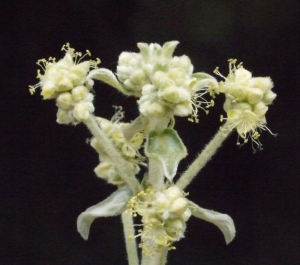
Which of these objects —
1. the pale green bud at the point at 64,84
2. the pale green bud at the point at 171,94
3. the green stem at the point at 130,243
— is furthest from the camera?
the green stem at the point at 130,243

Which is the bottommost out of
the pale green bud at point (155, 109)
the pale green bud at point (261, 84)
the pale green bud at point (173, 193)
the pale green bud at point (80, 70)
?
the pale green bud at point (173, 193)

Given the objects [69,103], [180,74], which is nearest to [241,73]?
[180,74]

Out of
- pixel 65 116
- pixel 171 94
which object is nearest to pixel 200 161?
pixel 171 94

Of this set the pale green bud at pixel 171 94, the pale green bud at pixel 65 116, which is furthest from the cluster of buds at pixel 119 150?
the pale green bud at pixel 171 94

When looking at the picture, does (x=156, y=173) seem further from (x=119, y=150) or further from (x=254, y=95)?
(x=254, y=95)

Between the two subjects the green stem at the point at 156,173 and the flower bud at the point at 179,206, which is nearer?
the flower bud at the point at 179,206

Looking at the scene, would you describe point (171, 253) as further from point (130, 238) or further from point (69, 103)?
point (69, 103)

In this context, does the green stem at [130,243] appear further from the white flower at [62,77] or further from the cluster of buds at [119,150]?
the white flower at [62,77]
